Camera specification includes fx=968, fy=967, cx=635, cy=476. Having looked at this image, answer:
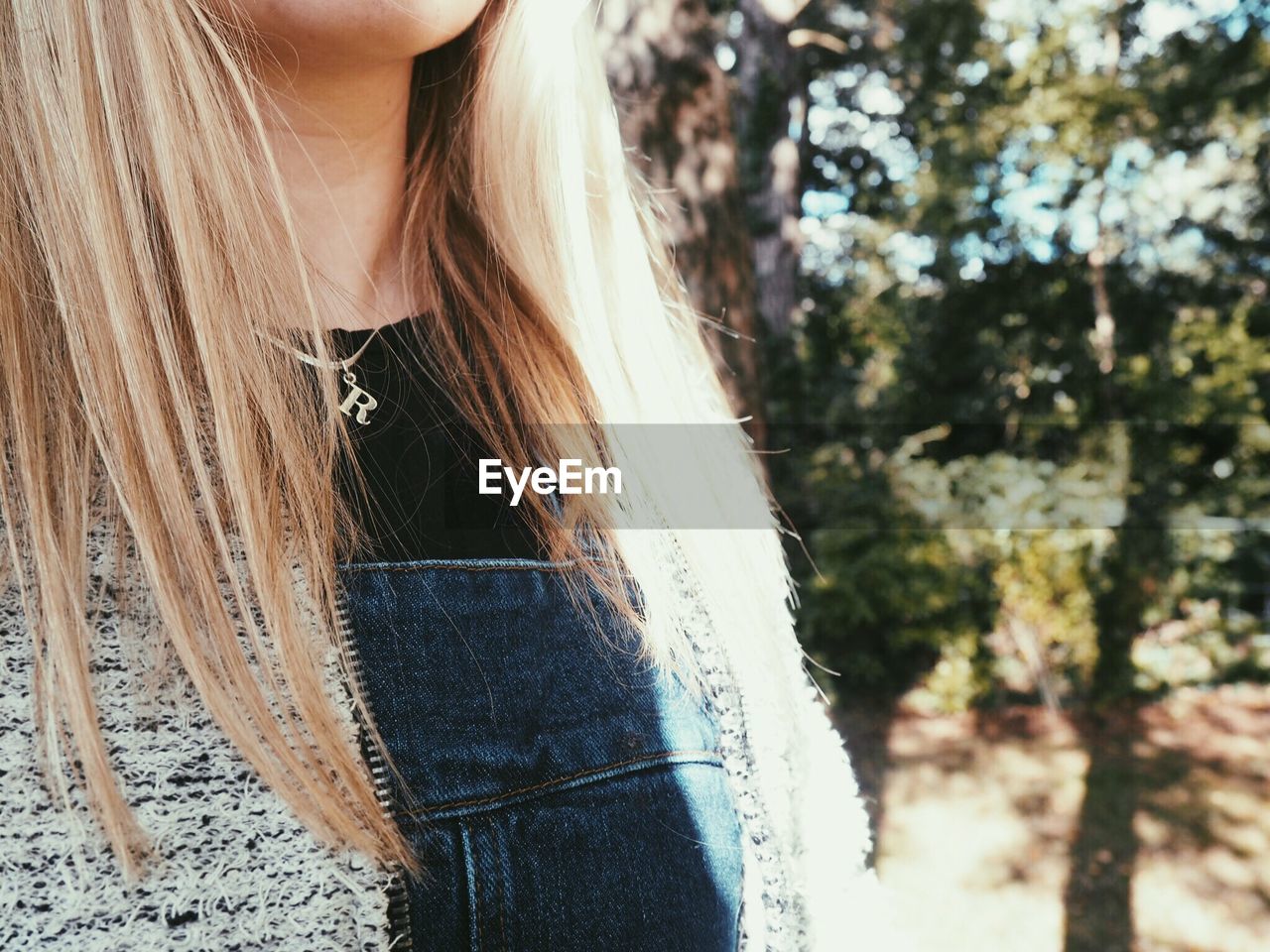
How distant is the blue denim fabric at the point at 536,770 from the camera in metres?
0.72

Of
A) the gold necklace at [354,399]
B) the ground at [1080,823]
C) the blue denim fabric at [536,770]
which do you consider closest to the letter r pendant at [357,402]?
the gold necklace at [354,399]

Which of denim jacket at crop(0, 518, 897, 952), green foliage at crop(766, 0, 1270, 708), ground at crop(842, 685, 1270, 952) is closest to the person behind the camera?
denim jacket at crop(0, 518, 897, 952)

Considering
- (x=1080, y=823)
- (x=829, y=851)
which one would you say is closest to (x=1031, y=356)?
(x=1080, y=823)

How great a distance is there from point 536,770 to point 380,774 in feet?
0.42

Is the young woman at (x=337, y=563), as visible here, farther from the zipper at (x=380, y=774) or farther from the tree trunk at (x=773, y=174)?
the tree trunk at (x=773, y=174)

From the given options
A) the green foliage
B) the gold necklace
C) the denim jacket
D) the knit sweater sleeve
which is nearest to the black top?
the gold necklace

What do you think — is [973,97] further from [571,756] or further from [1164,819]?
[571,756]

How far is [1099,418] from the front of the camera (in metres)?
7.88

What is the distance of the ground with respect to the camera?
4211mm

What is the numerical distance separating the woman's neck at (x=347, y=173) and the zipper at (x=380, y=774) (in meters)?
0.33

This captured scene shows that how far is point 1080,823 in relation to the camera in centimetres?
496

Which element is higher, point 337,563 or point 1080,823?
point 337,563

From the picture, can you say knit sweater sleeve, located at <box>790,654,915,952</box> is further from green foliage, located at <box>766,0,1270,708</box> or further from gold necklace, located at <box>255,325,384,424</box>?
green foliage, located at <box>766,0,1270,708</box>

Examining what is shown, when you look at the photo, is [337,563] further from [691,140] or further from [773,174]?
[773,174]
